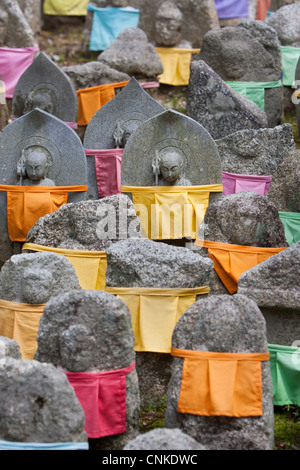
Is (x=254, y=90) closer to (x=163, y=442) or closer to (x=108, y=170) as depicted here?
(x=108, y=170)

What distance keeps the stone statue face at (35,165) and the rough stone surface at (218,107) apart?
71.3 inches

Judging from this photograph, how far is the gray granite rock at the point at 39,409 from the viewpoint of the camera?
3.40m

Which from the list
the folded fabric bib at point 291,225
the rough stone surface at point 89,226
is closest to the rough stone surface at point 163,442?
the rough stone surface at point 89,226

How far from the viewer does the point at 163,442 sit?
128 inches

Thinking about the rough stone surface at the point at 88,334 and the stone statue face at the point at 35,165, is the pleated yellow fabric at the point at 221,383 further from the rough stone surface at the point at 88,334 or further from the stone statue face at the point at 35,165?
A: the stone statue face at the point at 35,165

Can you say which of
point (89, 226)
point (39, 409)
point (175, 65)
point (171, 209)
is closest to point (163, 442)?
point (39, 409)

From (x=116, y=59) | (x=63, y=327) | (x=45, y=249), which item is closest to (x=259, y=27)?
(x=116, y=59)

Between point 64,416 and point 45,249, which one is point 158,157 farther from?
point 64,416

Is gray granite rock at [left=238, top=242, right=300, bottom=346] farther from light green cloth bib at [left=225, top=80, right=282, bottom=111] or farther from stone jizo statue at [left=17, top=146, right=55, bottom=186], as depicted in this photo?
light green cloth bib at [left=225, top=80, right=282, bottom=111]

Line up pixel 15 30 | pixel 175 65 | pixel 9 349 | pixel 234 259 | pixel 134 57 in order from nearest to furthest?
pixel 9 349 → pixel 234 259 → pixel 134 57 → pixel 15 30 → pixel 175 65

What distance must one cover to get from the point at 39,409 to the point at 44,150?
343 centimetres

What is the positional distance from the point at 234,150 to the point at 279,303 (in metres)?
2.54

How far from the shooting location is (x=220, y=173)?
6.18 meters

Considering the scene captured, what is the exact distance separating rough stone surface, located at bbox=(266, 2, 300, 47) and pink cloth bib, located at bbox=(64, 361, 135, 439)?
717 centimetres
